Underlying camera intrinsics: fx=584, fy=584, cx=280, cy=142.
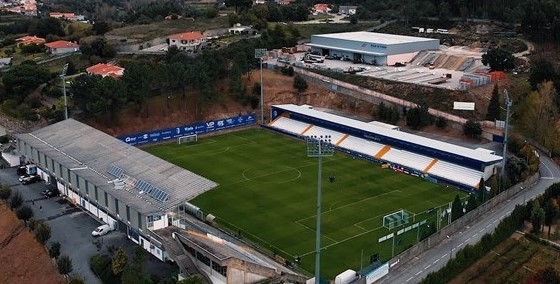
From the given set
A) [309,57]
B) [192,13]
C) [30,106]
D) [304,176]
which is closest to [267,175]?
[304,176]

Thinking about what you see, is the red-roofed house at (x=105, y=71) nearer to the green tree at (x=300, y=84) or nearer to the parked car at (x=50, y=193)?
the green tree at (x=300, y=84)

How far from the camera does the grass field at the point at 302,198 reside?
1357 inches

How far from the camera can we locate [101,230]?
35.8 meters

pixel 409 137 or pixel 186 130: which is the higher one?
pixel 409 137

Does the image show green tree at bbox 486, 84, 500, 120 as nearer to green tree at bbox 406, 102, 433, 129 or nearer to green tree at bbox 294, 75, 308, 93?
green tree at bbox 406, 102, 433, 129

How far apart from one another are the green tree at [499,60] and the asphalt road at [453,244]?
27.2 meters

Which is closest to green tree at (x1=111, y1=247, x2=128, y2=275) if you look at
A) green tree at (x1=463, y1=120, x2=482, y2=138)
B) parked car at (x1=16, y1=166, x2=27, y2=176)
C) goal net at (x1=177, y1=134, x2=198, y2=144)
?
parked car at (x1=16, y1=166, x2=27, y2=176)

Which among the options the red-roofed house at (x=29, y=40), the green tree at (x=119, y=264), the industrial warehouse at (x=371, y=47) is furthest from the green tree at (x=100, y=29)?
the green tree at (x=119, y=264)

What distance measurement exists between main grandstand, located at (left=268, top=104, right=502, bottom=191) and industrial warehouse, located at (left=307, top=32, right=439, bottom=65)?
69.0 ft

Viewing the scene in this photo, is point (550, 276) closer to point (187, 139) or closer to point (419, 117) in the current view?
point (419, 117)

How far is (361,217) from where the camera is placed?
1519 inches

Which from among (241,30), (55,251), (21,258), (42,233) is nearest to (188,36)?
(241,30)

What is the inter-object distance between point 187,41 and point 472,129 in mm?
44540

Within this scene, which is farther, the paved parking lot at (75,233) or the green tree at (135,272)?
the paved parking lot at (75,233)
